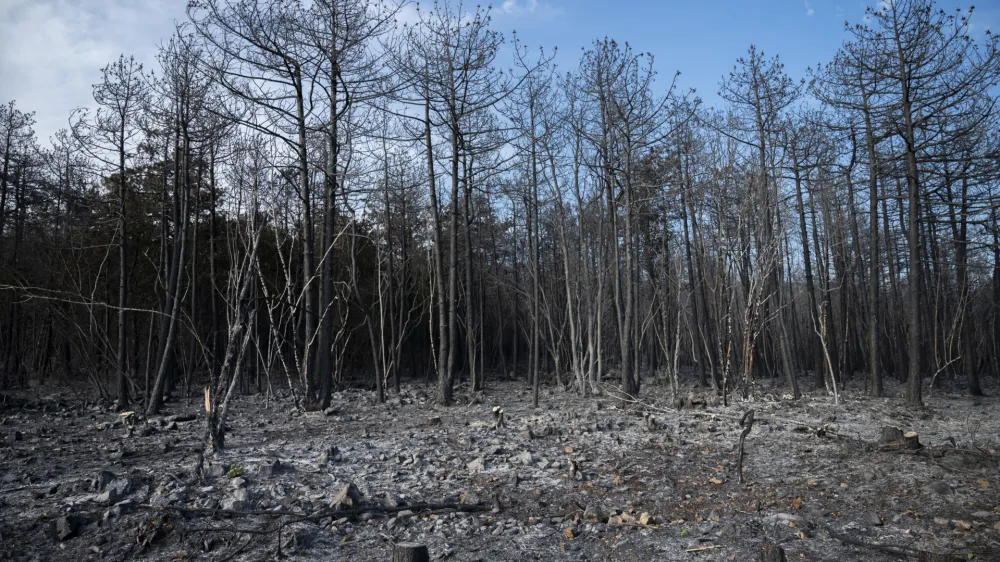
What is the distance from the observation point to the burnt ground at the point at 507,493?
14.2ft

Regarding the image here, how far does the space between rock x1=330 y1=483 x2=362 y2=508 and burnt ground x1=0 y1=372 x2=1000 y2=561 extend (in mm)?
27

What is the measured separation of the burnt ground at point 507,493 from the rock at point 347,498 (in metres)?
0.03

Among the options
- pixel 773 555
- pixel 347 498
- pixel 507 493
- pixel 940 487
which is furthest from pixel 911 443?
pixel 347 498

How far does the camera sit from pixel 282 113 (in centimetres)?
1019

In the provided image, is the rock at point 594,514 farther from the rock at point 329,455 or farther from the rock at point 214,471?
the rock at point 214,471

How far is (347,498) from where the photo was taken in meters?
4.92

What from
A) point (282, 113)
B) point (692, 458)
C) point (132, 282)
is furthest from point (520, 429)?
point (132, 282)

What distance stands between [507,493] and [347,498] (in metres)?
1.44

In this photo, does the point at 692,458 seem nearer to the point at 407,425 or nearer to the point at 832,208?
the point at 407,425

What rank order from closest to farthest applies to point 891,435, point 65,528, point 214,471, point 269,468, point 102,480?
point 65,528 → point 102,480 → point 214,471 → point 269,468 → point 891,435

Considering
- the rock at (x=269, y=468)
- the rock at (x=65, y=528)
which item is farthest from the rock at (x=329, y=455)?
the rock at (x=65, y=528)

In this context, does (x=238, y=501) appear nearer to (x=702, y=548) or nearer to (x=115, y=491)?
(x=115, y=491)

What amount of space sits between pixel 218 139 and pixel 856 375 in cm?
2138

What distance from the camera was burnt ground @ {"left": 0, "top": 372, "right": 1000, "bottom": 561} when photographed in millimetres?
4336
